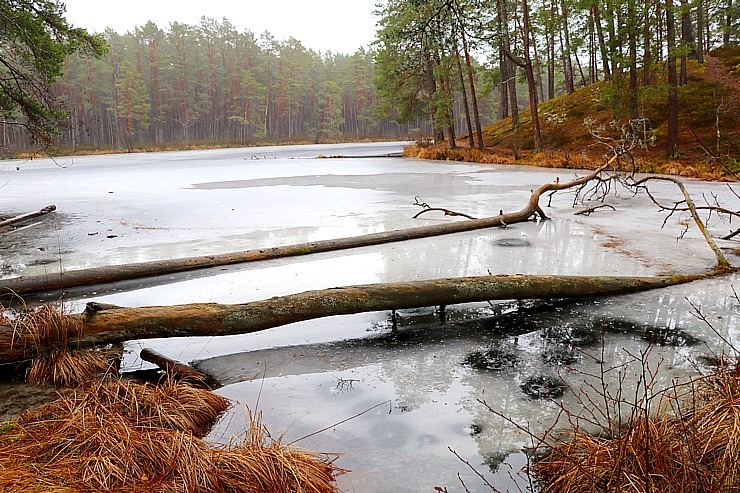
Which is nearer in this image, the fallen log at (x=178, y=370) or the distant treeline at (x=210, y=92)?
the fallen log at (x=178, y=370)

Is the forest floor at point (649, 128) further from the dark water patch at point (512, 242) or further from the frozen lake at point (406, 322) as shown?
the dark water patch at point (512, 242)

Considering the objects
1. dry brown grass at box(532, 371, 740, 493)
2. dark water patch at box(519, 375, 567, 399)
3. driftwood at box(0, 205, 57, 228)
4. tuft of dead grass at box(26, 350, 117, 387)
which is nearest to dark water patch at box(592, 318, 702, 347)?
dark water patch at box(519, 375, 567, 399)

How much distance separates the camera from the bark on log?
6.64 m

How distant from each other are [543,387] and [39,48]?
11835mm

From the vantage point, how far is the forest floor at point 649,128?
68.9ft

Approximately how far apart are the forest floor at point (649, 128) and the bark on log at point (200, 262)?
902cm

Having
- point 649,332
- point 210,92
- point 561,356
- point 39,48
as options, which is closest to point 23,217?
point 39,48

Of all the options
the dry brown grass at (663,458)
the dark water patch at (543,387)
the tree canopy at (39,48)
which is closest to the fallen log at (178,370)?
the dark water patch at (543,387)

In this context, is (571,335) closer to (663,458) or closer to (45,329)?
(663,458)

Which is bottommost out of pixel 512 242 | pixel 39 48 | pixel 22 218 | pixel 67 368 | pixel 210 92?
pixel 67 368

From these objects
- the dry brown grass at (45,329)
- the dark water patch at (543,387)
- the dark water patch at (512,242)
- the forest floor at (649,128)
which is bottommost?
the dark water patch at (543,387)

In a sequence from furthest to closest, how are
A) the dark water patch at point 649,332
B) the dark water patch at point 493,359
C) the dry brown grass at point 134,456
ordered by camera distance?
1. the dark water patch at point 649,332
2. the dark water patch at point 493,359
3. the dry brown grass at point 134,456

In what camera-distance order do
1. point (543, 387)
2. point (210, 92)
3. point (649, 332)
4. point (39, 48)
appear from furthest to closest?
point (210, 92)
point (39, 48)
point (649, 332)
point (543, 387)

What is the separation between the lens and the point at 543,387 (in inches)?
161
